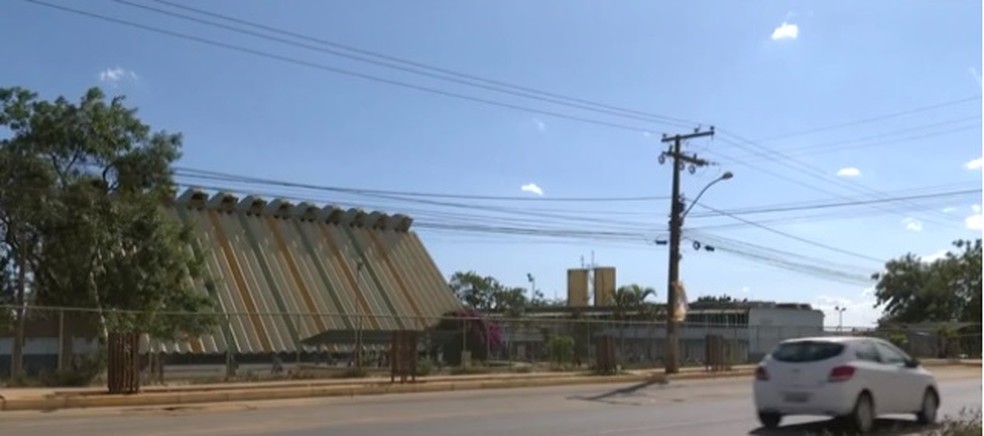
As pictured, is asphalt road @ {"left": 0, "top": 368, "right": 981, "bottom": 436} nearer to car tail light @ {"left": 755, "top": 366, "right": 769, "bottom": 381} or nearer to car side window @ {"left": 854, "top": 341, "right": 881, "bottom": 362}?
car tail light @ {"left": 755, "top": 366, "right": 769, "bottom": 381}

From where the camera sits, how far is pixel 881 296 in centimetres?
9388

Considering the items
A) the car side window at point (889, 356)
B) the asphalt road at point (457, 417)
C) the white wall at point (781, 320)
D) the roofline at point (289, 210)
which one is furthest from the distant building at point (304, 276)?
the car side window at point (889, 356)

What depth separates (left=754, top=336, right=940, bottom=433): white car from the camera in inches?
627

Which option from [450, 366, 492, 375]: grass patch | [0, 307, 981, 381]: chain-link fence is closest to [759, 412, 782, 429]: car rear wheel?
[0, 307, 981, 381]: chain-link fence

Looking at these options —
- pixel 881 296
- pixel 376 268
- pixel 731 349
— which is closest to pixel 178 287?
pixel 376 268

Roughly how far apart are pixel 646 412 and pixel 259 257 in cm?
3007

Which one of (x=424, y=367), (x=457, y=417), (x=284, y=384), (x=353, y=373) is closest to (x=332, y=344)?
(x=424, y=367)

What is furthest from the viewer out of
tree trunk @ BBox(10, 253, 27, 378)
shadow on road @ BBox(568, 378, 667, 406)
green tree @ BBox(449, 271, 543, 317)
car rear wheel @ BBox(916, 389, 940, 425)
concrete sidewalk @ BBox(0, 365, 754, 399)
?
green tree @ BBox(449, 271, 543, 317)

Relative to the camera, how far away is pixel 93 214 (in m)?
30.5

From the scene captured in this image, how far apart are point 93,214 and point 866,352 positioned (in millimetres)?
21781

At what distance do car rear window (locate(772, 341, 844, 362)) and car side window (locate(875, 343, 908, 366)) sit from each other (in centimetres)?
94

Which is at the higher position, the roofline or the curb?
the roofline

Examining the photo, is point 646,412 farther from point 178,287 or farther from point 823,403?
point 178,287

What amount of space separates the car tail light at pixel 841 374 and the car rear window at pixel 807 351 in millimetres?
280
